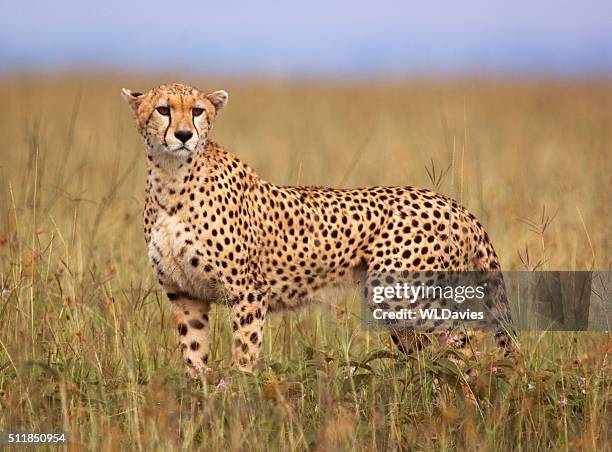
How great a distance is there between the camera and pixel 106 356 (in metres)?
4.41

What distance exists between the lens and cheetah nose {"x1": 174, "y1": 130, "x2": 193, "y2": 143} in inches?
169

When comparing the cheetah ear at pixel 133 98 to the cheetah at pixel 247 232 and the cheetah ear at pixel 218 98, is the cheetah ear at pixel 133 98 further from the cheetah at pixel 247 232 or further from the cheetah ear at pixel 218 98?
the cheetah ear at pixel 218 98

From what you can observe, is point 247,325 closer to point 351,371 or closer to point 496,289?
point 351,371

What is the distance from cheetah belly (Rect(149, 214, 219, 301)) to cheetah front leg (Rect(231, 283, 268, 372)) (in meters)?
0.12

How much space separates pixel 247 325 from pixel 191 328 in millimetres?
315

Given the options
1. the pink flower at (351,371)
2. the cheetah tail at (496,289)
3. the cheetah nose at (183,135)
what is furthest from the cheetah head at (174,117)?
the cheetah tail at (496,289)

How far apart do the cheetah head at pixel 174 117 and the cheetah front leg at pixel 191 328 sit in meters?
0.67

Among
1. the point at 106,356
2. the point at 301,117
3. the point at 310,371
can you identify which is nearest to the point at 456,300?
the point at 310,371

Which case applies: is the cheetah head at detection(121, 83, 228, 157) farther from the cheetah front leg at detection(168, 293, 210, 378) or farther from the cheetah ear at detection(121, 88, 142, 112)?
the cheetah front leg at detection(168, 293, 210, 378)

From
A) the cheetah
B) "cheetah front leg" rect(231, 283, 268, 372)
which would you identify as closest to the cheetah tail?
the cheetah

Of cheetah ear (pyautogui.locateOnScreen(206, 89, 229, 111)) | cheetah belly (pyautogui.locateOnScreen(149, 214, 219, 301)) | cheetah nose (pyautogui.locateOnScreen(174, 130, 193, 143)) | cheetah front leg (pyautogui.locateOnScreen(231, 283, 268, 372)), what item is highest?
cheetah ear (pyautogui.locateOnScreen(206, 89, 229, 111))

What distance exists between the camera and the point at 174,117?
4.36m

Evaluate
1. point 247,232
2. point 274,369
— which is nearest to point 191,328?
point 247,232

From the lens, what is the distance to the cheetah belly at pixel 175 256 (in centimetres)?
450
